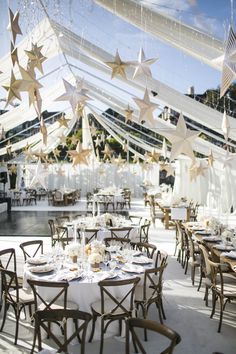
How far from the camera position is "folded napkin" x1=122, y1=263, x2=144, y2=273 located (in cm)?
520

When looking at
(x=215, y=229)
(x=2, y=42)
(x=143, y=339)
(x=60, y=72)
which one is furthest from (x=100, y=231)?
(x=60, y=72)

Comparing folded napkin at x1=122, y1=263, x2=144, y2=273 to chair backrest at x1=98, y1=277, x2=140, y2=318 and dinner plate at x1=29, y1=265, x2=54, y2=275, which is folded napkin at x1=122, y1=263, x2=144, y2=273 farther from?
dinner plate at x1=29, y1=265, x2=54, y2=275

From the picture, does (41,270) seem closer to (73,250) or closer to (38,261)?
(38,261)

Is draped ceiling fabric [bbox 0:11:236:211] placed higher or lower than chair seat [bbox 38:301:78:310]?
higher

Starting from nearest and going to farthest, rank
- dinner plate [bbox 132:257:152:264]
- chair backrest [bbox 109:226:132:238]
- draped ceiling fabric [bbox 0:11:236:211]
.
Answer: draped ceiling fabric [bbox 0:11:236:211]
dinner plate [bbox 132:257:152:264]
chair backrest [bbox 109:226:132:238]

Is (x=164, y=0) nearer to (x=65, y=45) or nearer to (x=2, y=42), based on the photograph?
(x=2, y=42)

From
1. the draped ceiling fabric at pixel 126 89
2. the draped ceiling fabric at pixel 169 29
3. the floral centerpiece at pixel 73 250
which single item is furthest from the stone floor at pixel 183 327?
the draped ceiling fabric at pixel 169 29

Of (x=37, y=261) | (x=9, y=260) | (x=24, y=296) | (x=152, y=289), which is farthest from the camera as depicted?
(x=9, y=260)

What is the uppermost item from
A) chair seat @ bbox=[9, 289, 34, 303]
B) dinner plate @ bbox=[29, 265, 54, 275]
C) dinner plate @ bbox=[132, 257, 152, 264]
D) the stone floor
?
dinner plate @ bbox=[132, 257, 152, 264]

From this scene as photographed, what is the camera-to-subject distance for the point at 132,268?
5.35m

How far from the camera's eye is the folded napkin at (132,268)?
5.20m

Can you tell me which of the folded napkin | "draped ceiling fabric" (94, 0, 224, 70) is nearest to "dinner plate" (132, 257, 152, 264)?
the folded napkin

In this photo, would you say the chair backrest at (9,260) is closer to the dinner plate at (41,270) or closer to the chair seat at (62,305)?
the dinner plate at (41,270)

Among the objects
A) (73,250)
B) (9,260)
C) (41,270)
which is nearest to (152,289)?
(73,250)
